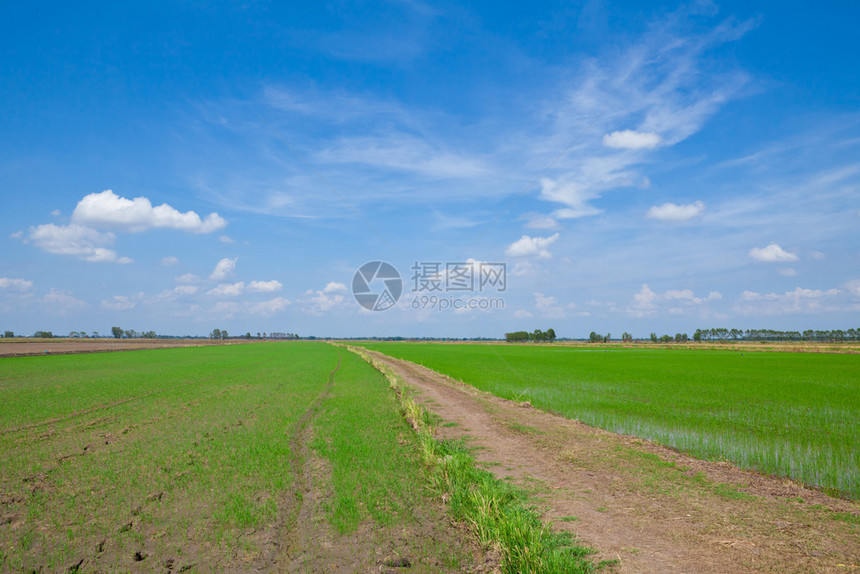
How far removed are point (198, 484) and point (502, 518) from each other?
A: 5.83 meters

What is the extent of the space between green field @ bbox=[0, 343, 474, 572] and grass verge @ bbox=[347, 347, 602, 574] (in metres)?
0.40

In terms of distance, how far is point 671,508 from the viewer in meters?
6.91

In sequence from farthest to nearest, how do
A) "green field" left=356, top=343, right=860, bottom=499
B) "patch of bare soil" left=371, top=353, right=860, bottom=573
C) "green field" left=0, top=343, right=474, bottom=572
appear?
1. "green field" left=356, top=343, right=860, bottom=499
2. "green field" left=0, top=343, right=474, bottom=572
3. "patch of bare soil" left=371, top=353, right=860, bottom=573

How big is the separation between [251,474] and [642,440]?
31.1ft

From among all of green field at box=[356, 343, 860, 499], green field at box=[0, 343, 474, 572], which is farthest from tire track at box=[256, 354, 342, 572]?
green field at box=[356, 343, 860, 499]

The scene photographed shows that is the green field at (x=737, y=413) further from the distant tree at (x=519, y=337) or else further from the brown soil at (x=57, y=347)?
the distant tree at (x=519, y=337)

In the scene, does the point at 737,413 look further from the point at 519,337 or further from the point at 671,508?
the point at 519,337

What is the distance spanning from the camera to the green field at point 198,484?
19.1 ft

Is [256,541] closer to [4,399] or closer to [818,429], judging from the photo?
[818,429]

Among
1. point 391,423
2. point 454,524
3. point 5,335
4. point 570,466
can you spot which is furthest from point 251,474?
point 5,335

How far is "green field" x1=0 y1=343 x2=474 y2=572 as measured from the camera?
5824 mm

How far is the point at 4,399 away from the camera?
61.6 feet

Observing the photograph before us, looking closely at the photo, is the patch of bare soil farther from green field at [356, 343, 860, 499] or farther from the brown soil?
the brown soil

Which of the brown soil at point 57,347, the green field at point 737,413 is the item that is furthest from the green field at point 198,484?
the brown soil at point 57,347
